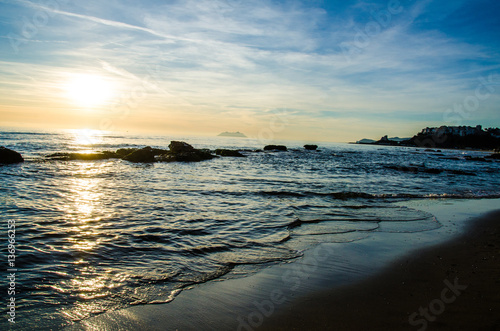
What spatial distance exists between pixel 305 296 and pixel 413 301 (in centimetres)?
175

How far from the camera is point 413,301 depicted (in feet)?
14.2

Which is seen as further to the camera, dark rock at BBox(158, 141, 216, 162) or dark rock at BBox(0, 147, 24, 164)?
dark rock at BBox(158, 141, 216, 162)

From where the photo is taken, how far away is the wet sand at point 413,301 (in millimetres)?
3703

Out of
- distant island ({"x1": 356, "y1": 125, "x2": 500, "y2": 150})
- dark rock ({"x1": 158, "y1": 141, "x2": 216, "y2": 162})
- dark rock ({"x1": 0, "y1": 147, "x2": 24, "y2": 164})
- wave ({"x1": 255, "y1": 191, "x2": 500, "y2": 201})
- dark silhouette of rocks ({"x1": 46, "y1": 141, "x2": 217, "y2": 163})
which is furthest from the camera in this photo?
distant island ({"x1": 356, "y1": 125, "x2": 500, "y2": 150})

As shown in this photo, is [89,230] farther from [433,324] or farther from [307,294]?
[433,324]

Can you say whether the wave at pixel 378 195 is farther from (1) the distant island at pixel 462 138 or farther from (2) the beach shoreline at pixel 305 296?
(1) the distant island at pixel 462 138

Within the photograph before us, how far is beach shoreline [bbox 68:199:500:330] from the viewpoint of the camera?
3688 mm

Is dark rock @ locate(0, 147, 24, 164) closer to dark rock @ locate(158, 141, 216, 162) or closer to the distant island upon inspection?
dark rock @ locate(158, 141, 216, 162)

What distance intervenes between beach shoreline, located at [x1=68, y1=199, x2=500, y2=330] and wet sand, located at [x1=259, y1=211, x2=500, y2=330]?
0.02 meters

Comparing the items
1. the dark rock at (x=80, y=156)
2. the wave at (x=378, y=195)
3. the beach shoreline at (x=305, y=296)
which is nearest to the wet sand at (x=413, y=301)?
the beach shoreline at (x=305, y=296)

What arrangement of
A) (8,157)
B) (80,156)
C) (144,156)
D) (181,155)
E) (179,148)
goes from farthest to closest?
1. (179,148)
2. (181,155)
3. (144,156)
4. (80,156)
5. (8,157)

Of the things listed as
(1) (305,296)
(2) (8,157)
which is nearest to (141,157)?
(2) (8,157)

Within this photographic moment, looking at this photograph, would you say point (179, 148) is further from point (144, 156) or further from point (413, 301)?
point (413, 301)

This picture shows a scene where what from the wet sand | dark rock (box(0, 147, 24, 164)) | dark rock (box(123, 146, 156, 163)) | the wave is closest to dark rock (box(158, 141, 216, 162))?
dark rock (box(123, 146, 156, 163))
